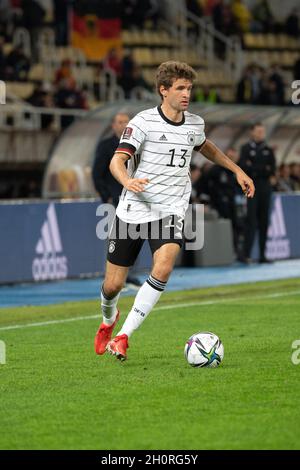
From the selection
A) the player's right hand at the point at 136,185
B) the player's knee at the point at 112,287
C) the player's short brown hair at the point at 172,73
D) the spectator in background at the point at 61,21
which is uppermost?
the spectator in background at the point at 61,21

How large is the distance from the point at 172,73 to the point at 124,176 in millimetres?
951

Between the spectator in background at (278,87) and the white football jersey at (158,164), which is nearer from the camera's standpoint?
the white football jersey at (158,164)

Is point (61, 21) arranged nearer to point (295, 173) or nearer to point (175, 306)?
point (295, 173)

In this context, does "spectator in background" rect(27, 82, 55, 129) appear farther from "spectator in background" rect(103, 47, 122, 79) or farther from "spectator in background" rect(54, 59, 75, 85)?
"spectator in background" rect(103, 47, 122, 79)

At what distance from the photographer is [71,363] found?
425 inches

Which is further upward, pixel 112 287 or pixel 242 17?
pixel 242 17

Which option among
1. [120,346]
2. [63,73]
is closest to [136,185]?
[120,346]

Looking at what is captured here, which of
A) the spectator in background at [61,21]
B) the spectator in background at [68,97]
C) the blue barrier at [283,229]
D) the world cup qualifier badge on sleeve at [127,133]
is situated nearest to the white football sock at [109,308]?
the world cup qualifier badge on sleeve at [127,133]

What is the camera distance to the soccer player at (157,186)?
1036cm

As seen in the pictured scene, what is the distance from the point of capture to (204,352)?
10.2m

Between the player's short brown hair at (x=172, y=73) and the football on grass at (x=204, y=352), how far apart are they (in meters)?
2.02

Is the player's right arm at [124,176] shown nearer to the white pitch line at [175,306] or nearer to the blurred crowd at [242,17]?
the white pitch line at [175,306]

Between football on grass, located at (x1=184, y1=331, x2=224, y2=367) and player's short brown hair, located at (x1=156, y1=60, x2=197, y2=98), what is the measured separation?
202cm

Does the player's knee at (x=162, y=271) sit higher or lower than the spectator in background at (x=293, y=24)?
lower
